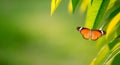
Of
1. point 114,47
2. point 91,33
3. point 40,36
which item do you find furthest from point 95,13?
point 40,36

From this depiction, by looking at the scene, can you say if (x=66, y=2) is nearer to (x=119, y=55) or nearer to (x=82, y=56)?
(x=82, y=56)

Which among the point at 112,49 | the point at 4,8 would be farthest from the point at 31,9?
the point at 112,49

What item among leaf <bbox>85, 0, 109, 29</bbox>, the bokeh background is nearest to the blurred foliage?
leaf <bbox>85, 0, 109, 29</bbox>

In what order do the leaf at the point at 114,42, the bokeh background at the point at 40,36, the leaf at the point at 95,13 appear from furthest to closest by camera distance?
the bokeh background at the point at 40,36 < the leaf at the point at 114,42 < the leaf at the point at 95,13

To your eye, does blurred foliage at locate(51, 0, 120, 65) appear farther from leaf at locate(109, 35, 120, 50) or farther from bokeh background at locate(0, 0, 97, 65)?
bokeh background at locate(0, 0, 97, 65)

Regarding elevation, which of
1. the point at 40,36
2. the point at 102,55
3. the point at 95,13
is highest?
the point at 95,13

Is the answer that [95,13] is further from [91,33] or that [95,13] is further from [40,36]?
[40,36]

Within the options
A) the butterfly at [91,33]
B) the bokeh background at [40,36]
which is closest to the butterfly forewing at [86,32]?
the butterfly at [91,33]

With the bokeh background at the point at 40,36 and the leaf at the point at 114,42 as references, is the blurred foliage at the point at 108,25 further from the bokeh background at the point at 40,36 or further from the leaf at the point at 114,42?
the bokeh background at the point at 40,36

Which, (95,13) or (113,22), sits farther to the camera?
(113,22)
